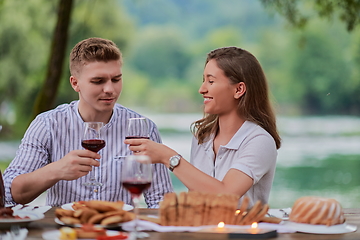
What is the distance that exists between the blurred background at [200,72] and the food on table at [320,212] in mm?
9687

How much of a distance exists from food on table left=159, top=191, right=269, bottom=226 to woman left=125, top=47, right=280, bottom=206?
575mm

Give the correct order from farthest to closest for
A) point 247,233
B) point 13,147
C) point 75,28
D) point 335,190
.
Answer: point 13,147 < point 335,190 < point 75,28 < point 247,233

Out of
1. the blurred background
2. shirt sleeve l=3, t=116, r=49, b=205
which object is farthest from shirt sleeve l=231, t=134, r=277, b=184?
the blurred background

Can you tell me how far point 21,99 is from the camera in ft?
42.6

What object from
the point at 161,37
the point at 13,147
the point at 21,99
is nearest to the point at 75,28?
the point at 21,99

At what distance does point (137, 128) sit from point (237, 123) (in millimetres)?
775

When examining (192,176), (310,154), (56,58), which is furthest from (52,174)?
(310,154)

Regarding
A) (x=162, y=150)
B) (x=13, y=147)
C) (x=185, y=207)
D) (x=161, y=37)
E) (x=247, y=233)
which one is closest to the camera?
(x=247, y=233)

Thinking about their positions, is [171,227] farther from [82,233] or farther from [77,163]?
[77,163]

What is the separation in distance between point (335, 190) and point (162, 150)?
435 inches

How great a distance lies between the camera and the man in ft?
9.46

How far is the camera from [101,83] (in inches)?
114

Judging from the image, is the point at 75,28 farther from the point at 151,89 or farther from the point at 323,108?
the point at 323,108

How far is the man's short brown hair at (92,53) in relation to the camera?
292 centimetres
